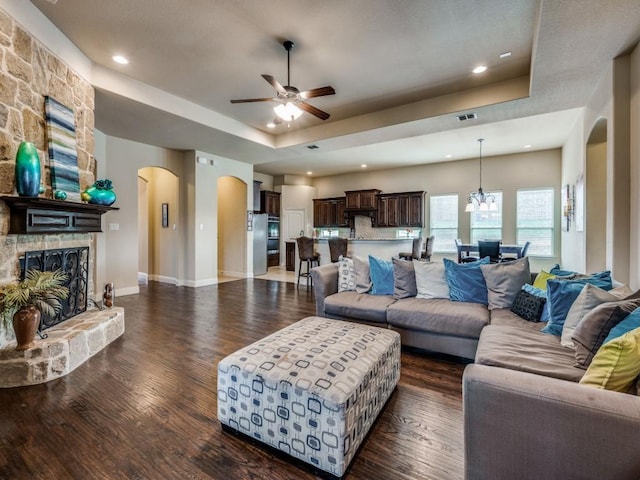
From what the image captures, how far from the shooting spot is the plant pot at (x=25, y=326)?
234 cm

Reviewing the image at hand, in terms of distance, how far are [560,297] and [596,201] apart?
236 cm

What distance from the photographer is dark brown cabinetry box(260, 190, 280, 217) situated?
29.2 feet

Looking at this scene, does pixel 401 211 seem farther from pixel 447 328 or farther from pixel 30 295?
pixel 30 295

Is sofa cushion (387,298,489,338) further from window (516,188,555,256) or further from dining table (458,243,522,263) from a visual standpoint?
window (516,188,555,256)

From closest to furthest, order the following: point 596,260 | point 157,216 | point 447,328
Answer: point 447,328 → point 596,260 → point 157,216

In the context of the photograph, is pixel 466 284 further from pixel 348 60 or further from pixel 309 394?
pixel 348 60

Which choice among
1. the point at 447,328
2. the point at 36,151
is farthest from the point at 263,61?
the point at 447,328

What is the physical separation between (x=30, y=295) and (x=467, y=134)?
259 inches

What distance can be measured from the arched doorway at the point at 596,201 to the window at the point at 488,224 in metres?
3.80

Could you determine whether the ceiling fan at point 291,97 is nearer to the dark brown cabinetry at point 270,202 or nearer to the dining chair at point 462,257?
the dining chair at point 462,257

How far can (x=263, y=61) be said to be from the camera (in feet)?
11.1

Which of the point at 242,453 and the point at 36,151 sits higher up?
the point at 36,151

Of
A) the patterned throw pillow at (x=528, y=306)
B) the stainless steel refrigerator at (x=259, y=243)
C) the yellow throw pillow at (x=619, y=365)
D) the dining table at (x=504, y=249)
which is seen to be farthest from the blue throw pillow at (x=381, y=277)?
the stainless steel refrigerator at (x=259, y=243)

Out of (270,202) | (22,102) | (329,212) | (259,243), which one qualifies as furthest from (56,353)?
(329,212)
